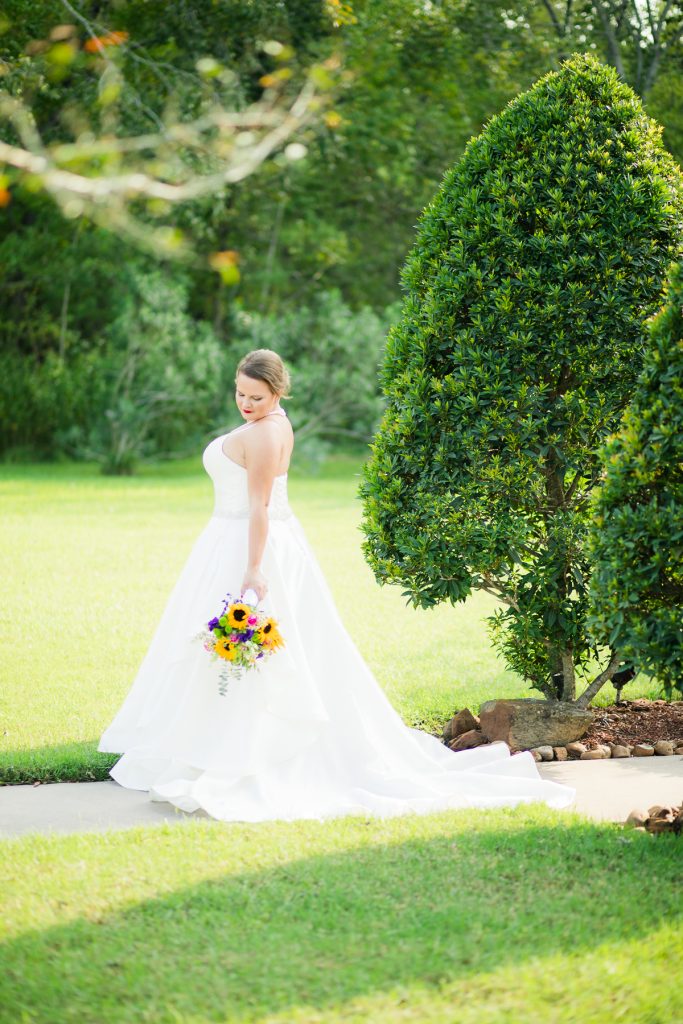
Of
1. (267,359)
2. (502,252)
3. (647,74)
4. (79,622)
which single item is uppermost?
(647,74)

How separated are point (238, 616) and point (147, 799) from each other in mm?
1063

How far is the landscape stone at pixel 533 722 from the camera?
22.7 feet

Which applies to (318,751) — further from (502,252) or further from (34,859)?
(502,252)

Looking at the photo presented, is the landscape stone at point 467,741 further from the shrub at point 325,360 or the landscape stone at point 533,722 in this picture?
the shrub at point 325,360

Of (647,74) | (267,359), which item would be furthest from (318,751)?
(647,74)

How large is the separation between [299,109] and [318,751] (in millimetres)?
3184

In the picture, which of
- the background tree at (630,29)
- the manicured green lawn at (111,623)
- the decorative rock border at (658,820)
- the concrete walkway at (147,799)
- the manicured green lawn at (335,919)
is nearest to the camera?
the manicured green lawn at (335,919)

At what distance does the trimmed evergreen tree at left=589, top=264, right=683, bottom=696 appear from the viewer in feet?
16.4

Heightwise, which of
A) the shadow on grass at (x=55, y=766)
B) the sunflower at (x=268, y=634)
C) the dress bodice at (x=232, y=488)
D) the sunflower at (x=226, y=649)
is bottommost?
the shadow on grass at (x=55, y=766)

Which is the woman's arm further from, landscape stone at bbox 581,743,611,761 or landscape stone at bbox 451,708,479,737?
landscape stone at bbox 581,743,611,761

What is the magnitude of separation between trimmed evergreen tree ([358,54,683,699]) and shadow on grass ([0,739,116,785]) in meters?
2.00

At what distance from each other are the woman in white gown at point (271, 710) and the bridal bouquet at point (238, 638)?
11 cm

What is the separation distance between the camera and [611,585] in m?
5.08

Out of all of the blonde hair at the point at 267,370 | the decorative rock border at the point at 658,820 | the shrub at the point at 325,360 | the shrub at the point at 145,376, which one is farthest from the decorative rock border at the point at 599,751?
the shrub at the point at 325,360
